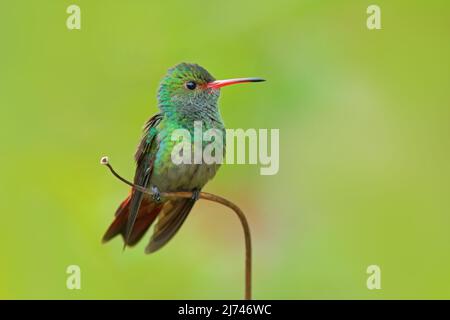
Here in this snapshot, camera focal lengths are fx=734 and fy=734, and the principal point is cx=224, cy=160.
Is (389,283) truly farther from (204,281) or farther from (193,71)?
(193,71)

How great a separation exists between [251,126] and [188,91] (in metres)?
1.58

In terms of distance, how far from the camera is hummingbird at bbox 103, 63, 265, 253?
173 inches

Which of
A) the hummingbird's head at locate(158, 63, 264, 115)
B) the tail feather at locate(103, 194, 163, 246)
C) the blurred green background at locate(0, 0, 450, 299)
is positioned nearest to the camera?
the tail feather at locate(103, 194, 163, 246)

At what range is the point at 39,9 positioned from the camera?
6637mm

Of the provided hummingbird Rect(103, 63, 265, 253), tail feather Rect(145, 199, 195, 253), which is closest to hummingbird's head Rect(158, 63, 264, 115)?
hummingbird Rect(103, 63, 265, 253)

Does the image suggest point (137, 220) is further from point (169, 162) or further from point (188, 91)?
point (188, 91)

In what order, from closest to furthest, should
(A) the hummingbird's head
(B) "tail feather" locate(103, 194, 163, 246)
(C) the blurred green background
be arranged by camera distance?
1. (B) "tail feather" locate(103, 194, 163, 246)
2. (A) the hummingbird's head
3. (C) the blurred green background

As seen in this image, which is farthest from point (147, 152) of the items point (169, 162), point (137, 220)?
point (137, 220)

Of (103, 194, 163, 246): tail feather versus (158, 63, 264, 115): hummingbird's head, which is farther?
(158, 63, 264, 115): hummingbird's head

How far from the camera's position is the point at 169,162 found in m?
4.38

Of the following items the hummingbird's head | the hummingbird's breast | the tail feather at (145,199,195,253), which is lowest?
the tail feather at (145,199,195,253)

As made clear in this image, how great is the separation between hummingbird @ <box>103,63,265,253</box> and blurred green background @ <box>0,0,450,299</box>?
3.68 feet

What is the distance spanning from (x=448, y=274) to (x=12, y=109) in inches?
153

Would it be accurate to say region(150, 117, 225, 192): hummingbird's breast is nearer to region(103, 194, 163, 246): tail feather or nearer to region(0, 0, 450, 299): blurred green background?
region(103, 194, 163, 246): tail feather
